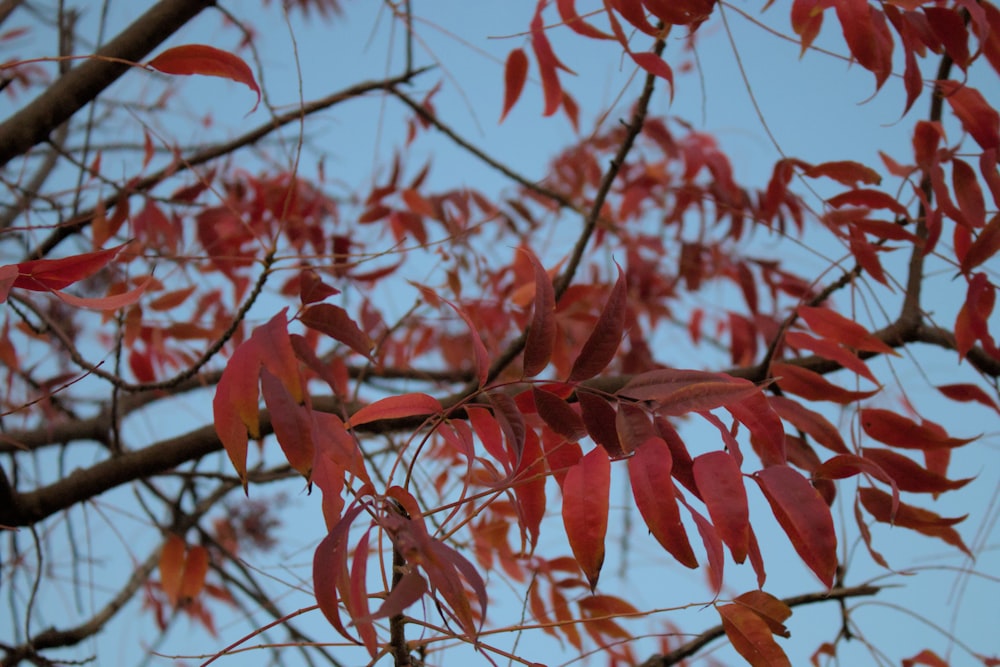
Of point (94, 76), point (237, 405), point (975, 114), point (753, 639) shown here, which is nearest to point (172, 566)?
point (94, 76)

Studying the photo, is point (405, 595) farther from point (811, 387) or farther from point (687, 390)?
point (811, 387)

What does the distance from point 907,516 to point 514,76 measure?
0.59 m

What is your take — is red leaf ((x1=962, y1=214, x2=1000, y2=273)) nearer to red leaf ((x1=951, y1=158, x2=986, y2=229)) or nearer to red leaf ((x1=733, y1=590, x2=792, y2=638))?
red leaf ((x1=951, y1=158, x2=986, y2=229))

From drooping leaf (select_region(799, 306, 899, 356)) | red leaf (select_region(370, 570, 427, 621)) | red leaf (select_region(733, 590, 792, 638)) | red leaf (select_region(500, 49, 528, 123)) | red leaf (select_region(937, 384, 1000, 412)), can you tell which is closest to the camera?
red leaf (select_region(370, 570, 427, 621))

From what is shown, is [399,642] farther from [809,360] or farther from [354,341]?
[809,360]

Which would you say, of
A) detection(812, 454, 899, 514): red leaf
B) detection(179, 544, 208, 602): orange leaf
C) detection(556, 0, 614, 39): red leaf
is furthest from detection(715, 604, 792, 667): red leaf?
detection(179, 544, 208, 602): orange leaf

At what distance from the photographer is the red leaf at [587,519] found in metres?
0.44

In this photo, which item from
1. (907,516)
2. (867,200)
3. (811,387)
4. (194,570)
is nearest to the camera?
(907,516)

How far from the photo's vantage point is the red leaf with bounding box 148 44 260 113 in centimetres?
52

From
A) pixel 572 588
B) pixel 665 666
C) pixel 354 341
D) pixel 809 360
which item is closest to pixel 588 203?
pixel 809 360

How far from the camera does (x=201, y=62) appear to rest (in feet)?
1.74

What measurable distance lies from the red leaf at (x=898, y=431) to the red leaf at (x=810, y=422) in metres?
0.04

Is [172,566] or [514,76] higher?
[514,76]

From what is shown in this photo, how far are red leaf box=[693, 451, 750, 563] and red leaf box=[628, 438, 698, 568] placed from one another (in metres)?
0.02
